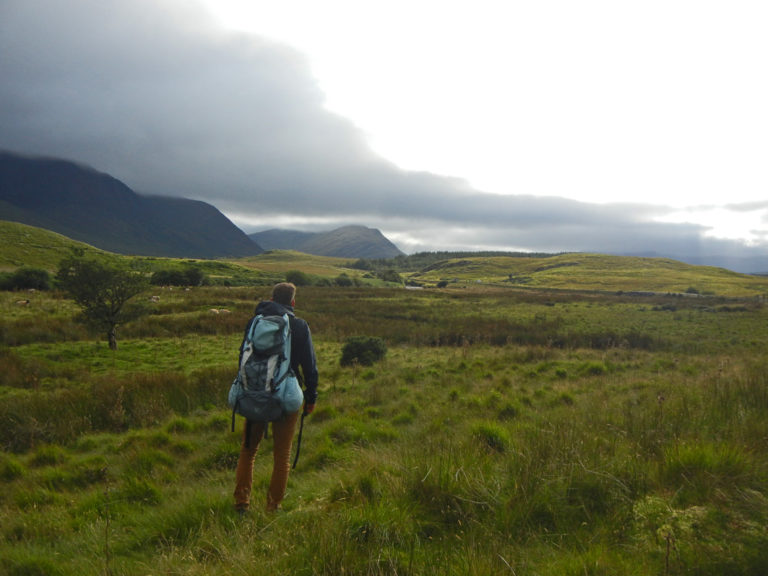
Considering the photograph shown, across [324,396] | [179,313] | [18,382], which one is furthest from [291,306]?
[179,313]

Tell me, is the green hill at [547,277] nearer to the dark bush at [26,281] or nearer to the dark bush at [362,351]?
the dark bush at [26,281]

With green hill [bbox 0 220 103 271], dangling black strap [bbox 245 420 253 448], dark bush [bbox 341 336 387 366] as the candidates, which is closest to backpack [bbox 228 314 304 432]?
dangling black strap [bbox 245 420 253 448]

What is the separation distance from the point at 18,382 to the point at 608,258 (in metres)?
180

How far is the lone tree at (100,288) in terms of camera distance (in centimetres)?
1675

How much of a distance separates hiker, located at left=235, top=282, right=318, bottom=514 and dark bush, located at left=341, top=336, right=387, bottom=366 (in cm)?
1204

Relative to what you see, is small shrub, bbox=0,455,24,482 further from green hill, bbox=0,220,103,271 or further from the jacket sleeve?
green hill, bbox=0,220,103,271

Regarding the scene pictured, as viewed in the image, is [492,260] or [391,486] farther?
[492,260]

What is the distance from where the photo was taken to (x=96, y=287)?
16.9m

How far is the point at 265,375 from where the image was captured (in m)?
3.97

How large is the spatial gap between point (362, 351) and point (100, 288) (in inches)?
467

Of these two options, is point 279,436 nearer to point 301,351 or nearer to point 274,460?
point 274,460

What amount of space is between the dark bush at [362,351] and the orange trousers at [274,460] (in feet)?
39.6

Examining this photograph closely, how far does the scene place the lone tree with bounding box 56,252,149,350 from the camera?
55.0 ft

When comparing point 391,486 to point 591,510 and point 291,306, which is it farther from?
point 291,306
